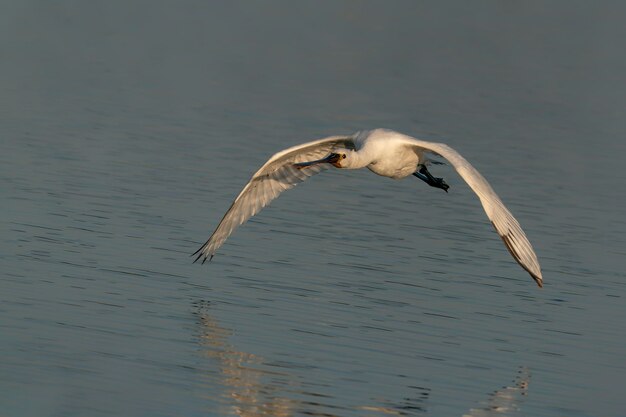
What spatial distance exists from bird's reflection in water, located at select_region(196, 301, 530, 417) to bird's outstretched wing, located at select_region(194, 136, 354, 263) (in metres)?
2.44

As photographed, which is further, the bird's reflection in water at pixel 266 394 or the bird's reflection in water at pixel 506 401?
the bird's reflection in water at pixel 506 401

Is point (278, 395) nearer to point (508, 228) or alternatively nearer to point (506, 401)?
point (506, 401)

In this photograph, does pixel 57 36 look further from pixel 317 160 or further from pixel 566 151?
pixel 317 160

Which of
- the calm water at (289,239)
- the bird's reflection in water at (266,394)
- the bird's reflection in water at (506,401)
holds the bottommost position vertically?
the bird's reflection in water at (266,394)

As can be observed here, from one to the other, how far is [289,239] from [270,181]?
109 cm

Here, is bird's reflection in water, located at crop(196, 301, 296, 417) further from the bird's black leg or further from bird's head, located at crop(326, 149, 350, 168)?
the bird's black leg

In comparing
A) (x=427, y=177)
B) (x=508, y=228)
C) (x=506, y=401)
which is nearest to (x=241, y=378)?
(x=506, y=401)

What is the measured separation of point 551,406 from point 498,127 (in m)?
14.0

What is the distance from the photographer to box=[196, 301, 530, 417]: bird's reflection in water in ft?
33.0

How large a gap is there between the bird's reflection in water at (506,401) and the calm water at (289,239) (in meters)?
0.03

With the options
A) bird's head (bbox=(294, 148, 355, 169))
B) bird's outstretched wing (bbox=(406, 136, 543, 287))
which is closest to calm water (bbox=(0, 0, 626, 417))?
bird's outstretched wing (bbox=(406, 136, 543, 287))

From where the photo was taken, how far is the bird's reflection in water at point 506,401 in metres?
10.4

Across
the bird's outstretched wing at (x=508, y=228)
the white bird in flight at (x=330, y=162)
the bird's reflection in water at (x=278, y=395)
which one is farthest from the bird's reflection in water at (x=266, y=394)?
the white bird in flight at (x=330, y=162)

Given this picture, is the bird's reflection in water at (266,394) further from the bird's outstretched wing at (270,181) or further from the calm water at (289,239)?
the bird's outstretched wing at (270,181)
